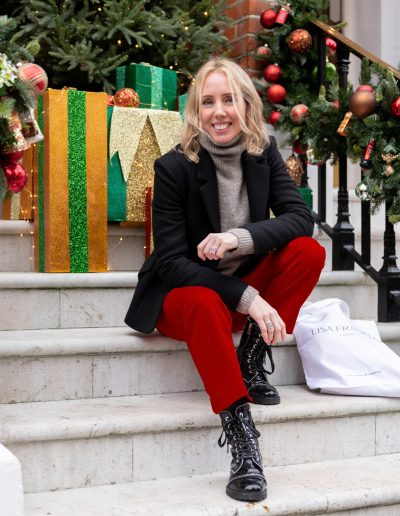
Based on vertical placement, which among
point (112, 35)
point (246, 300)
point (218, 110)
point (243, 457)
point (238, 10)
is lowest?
point (243, 457)

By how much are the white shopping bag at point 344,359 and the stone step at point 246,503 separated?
0.32m

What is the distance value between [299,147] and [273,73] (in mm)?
442

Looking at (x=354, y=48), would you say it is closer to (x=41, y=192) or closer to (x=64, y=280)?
(x=41, y=192)

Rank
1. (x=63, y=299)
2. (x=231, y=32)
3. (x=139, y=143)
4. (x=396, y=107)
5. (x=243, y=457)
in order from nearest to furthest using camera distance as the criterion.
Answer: (x=243, y=457) → (x=63, y=299) → (x=396, y=107) → (x=139, y=143) → (x=231, y=32)

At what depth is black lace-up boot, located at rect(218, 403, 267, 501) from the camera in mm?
2139

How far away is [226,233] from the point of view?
8.01 feet

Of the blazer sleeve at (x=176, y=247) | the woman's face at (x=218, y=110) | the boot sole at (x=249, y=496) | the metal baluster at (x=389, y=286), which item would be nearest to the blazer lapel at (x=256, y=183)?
the woman's face at (x=218, y=110)

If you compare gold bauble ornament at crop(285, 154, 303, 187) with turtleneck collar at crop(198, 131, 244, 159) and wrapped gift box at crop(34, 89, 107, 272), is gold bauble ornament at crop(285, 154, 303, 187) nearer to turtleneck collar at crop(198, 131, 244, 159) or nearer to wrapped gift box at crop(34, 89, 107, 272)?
wrapped gift box at crop(34, 89, 107, 272)

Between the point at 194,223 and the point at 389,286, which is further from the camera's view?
the point at 389,286

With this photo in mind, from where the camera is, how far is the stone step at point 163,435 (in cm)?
222

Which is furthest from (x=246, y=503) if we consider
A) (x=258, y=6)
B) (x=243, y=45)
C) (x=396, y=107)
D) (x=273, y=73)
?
(x=258, y=6)

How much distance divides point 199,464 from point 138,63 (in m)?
2.26

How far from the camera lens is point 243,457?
2.19m

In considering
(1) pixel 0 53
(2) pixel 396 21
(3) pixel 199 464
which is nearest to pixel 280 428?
(3) pixel 199 464
